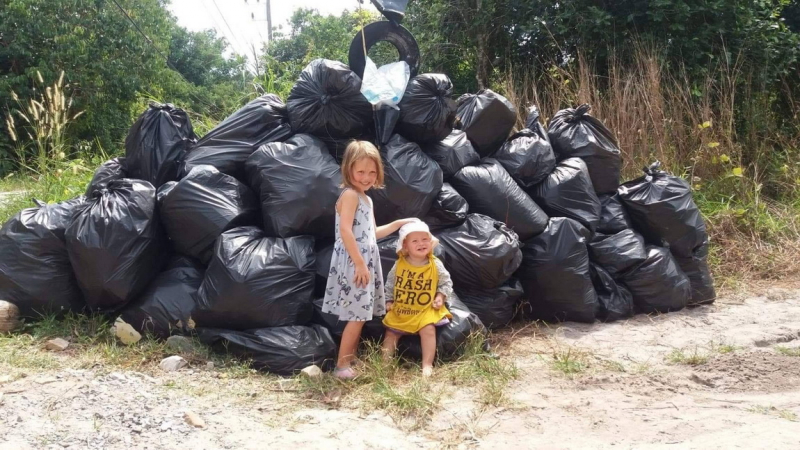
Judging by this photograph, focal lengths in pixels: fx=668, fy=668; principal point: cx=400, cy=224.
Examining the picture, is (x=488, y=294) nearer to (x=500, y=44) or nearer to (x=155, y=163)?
(x=155, y=163)

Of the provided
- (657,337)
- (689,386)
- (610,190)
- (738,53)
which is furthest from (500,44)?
(689,386)

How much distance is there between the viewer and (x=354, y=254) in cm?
300

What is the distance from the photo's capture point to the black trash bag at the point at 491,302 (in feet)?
12.0

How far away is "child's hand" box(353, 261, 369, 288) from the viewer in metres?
3.01

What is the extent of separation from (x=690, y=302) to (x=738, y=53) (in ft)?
11.9

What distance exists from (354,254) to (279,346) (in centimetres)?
57

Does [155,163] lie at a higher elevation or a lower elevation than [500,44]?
lower

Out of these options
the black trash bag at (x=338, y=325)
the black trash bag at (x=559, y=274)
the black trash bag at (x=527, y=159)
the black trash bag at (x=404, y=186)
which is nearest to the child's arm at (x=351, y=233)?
the black trash bag at (x=338, y=325)

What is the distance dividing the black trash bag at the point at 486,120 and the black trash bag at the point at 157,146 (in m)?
1.68

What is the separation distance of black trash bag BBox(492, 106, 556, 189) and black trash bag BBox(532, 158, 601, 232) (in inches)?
2.3

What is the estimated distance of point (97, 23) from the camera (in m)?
11.7

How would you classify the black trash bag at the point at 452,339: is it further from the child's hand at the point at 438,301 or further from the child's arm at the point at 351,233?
the child's arm at the point at 351,233

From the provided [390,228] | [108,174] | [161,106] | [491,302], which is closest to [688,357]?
[491,302]

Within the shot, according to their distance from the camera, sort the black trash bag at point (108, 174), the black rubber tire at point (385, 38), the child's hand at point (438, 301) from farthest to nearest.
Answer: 1. the black rubber tire at point (385, 38)
2. the black trash bag at point (108, 174)
3. the child's hand at point (438, 301)
